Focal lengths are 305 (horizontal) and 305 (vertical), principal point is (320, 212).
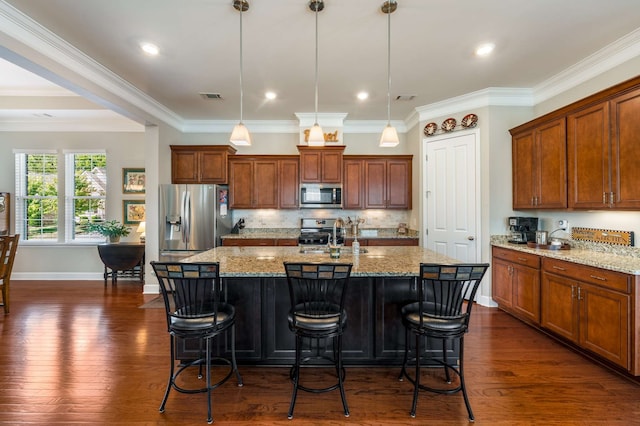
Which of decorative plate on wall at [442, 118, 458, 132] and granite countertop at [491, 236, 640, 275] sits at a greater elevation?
decorative plate on wall at [442, 118, 458, 132]

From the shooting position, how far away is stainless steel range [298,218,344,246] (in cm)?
532

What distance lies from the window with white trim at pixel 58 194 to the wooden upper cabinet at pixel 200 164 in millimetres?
1758

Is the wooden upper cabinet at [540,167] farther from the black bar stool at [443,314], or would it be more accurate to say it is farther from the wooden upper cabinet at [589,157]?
the black bar stool at [443,314]

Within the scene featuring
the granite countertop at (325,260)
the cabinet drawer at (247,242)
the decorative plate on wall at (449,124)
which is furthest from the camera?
the cabinet drawer at (247,242)

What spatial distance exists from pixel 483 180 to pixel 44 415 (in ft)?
17.0

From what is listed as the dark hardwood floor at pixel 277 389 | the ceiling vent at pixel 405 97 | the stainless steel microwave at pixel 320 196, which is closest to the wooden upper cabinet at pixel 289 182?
the stainless steel microwave at pixel 320 196

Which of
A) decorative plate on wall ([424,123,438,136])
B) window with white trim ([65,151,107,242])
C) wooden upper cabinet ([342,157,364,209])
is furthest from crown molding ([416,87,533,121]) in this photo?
window with white trim ([65,151,107,242])

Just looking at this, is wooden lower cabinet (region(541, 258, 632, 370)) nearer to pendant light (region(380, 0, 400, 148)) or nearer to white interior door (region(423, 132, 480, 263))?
white interior door (region(423, 132, 480, 263))

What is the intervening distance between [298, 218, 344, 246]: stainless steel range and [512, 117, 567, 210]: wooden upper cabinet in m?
2.71

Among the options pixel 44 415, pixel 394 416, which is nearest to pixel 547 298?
pixel 394 416

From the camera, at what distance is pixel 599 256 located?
3.00 metres

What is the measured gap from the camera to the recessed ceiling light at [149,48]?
3120 mm

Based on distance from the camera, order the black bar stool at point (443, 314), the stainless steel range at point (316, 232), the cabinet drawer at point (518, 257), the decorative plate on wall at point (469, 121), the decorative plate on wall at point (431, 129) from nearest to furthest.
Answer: the black bar stool at point (443, 314), the cabinet drawer at point (518, 257), the decorative plate on wall at point (469, 121), the decorative plate on wall at point (431, 129), the stainless steel range at point (316, 232)

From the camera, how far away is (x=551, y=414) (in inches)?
82.4
